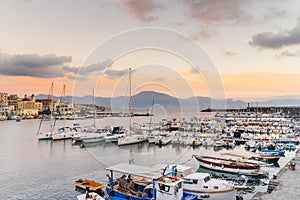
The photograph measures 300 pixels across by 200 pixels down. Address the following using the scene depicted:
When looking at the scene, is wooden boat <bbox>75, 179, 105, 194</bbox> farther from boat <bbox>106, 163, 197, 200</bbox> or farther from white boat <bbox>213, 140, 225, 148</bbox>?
white boat <bbox>213, 140, 225, 148</bbox>

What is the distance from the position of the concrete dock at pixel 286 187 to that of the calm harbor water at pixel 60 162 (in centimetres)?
722

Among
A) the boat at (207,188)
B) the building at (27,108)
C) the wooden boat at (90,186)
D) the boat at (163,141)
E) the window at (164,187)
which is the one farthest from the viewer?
the building at (27,108)

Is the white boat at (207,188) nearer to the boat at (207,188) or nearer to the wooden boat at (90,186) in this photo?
the boat at (207,188)

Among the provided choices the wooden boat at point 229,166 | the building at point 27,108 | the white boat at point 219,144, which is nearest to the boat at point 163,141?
the white boat at point 219,144

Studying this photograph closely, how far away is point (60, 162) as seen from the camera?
22094mm

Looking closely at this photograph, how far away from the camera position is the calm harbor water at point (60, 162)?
571 inches

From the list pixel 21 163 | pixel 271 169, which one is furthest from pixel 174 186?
pixel 21 163

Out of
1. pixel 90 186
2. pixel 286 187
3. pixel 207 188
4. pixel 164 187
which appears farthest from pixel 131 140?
pixel 164 187

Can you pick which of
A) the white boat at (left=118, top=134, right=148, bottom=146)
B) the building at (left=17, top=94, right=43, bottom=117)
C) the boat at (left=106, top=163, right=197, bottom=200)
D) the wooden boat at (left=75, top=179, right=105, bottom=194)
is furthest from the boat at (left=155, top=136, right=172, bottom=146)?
the building at (left=17, top=94, right=43, bottom=117)

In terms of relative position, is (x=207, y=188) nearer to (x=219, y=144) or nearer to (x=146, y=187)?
(x=146, y=187)

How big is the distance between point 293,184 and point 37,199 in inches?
525

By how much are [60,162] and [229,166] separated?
14.5 metres

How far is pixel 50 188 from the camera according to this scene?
14.7m

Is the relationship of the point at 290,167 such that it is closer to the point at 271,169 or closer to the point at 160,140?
the point at 271,169
